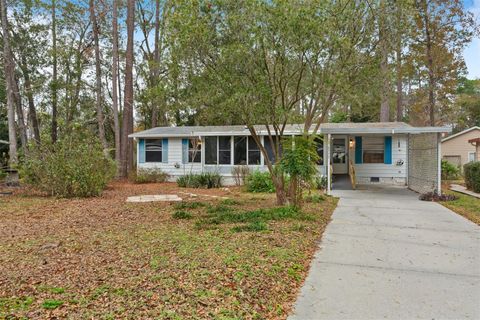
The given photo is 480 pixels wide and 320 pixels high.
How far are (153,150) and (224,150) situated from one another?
12.3ft

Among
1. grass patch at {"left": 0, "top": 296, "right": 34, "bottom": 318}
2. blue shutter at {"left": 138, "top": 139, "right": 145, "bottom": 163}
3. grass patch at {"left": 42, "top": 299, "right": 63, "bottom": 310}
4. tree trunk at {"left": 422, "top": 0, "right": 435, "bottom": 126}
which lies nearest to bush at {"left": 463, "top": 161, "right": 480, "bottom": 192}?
tree trunk at {"left": 422, "top": 0, "right": 435, "bottom": 126}

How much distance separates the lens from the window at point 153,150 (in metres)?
16.8

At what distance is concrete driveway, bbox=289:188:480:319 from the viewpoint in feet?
10.1

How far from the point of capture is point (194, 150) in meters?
16.2

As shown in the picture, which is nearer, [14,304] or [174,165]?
[14,304]

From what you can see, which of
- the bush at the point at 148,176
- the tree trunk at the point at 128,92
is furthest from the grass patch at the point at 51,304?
the tree trunk at the point at 128,92

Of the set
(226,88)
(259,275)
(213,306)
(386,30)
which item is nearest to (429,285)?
(259,275)

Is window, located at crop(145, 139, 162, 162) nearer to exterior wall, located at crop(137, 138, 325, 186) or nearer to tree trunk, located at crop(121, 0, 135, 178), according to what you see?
exterior wall, located at crop(137, 138, 325, 186)

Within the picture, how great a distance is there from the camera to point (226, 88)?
7.24 m

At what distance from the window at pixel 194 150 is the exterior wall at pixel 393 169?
6.92 m

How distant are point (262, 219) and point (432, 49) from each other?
1351 centimetres

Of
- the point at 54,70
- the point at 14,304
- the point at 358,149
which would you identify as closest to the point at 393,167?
the point at 358,149

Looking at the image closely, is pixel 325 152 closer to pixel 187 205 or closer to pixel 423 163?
pixel 423 163

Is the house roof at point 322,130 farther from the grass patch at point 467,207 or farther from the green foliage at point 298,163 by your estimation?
the green foliage at point 298,163
